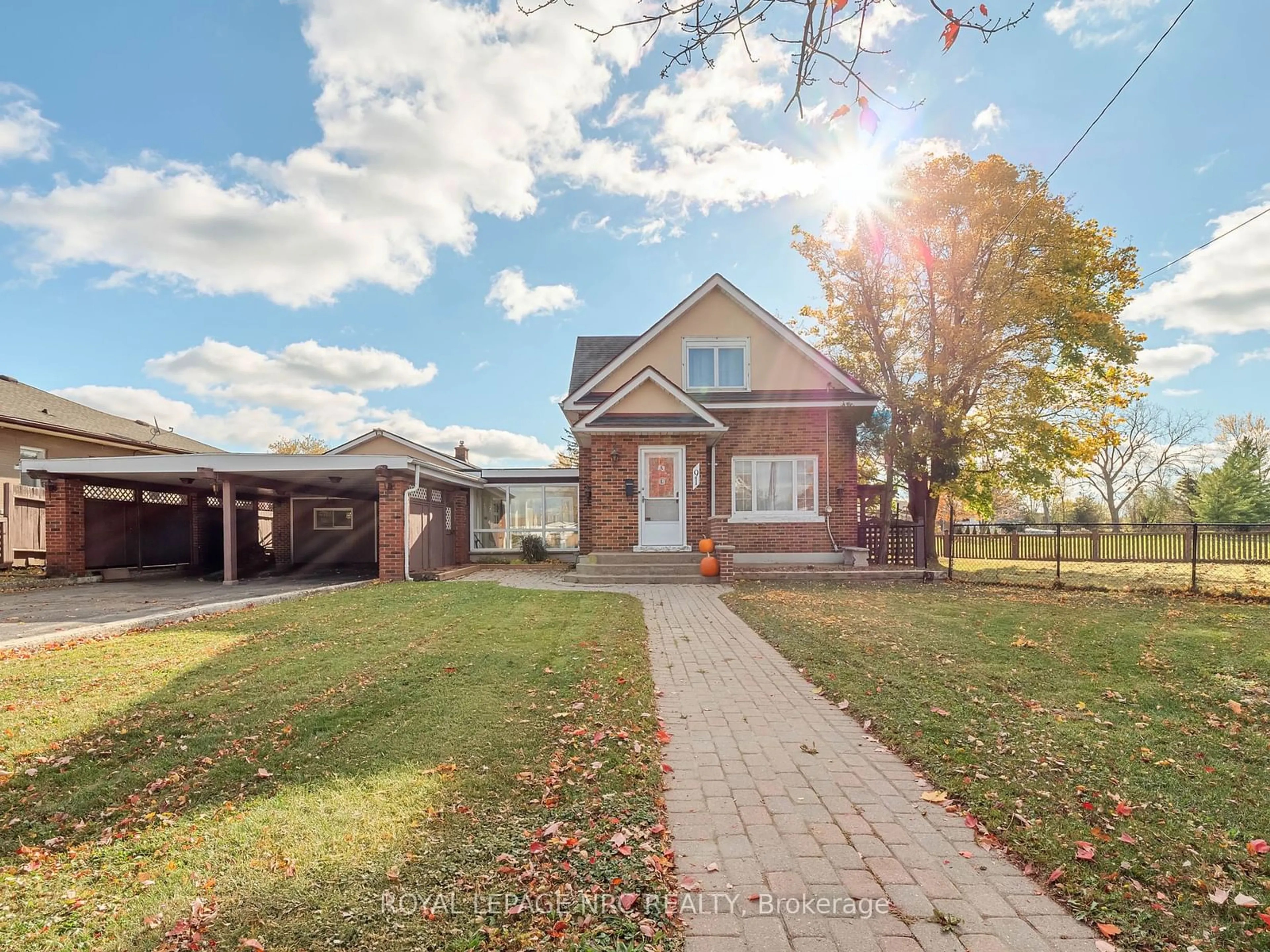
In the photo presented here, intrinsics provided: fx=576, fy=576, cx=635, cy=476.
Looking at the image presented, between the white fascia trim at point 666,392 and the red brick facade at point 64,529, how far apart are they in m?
12.4

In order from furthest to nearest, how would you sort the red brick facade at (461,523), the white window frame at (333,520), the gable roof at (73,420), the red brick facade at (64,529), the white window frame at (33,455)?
the white window frame at (333,520) → the red brick facade at (461,523) → the gable roof at (73,420) → the white window frame at (33,455) → the red brick facade at (64,529)

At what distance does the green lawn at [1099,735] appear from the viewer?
2.53 meters

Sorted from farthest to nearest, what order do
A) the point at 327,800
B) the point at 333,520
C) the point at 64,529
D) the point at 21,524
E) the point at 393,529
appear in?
the point at 333,520 → the point at 21,524 → the point at 64,529 → the point at 393,529 → the point at 327,800

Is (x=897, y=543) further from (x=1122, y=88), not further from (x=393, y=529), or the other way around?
(x=393, y=529)

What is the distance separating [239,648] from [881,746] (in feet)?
22.6

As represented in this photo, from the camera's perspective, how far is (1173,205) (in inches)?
488

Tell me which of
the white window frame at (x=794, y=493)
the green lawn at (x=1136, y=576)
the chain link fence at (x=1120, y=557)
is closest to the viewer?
the green lawn at (x=1136, y=576)

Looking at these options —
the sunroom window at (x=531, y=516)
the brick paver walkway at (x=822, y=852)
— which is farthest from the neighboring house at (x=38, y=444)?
the brick paver walkway at (x=822, y=852)

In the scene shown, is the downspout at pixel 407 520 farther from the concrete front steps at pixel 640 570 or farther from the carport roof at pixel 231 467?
the concrete front steps at pixel 640 570

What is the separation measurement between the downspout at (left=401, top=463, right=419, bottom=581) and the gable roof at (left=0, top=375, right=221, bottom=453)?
1357 centimetres

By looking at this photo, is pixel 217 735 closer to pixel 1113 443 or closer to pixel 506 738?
pixel 506 738

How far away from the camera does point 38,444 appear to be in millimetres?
18859

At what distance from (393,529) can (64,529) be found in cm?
808

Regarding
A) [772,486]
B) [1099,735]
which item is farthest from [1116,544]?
[1099,735]
